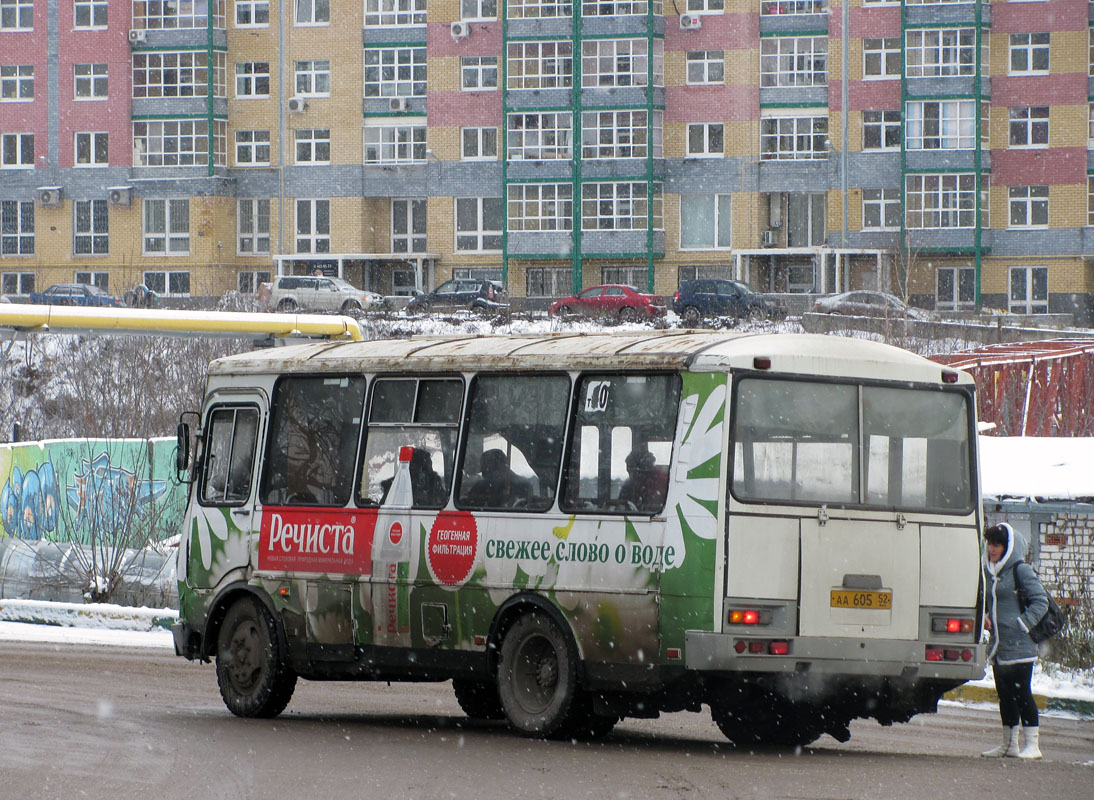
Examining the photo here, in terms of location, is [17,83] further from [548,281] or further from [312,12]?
[548,281]

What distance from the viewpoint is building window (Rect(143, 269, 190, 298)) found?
78.0 metres

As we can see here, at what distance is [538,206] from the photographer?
7519cm

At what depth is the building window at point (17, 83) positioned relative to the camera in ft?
262

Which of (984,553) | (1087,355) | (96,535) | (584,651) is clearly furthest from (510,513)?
(1087,355)

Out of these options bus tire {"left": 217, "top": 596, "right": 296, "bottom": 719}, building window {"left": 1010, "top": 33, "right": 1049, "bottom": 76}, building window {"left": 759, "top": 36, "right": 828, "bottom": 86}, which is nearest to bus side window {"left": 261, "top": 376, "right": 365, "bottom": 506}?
bus tire {"left": 217, "top": 596, "right": 296, "bottom": 719}

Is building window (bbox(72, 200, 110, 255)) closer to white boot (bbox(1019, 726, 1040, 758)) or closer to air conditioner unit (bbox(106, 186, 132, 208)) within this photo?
air conditioner unit (bbox(106, 186, 132, 208))

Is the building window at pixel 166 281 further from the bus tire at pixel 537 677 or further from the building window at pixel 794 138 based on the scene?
the bus tire at pixel 537 677

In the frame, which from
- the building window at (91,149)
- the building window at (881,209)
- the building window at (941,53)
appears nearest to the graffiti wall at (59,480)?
the building window at (881,209)

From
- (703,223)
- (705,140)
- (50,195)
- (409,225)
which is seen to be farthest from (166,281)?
(705,140)

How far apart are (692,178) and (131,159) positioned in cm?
2477

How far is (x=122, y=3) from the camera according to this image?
259 ft

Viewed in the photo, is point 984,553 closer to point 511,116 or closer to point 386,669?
point 386,669

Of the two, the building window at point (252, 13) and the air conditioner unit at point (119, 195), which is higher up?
the building window at point (252, 13)

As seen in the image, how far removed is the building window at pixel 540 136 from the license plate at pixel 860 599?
64327 millimetres
